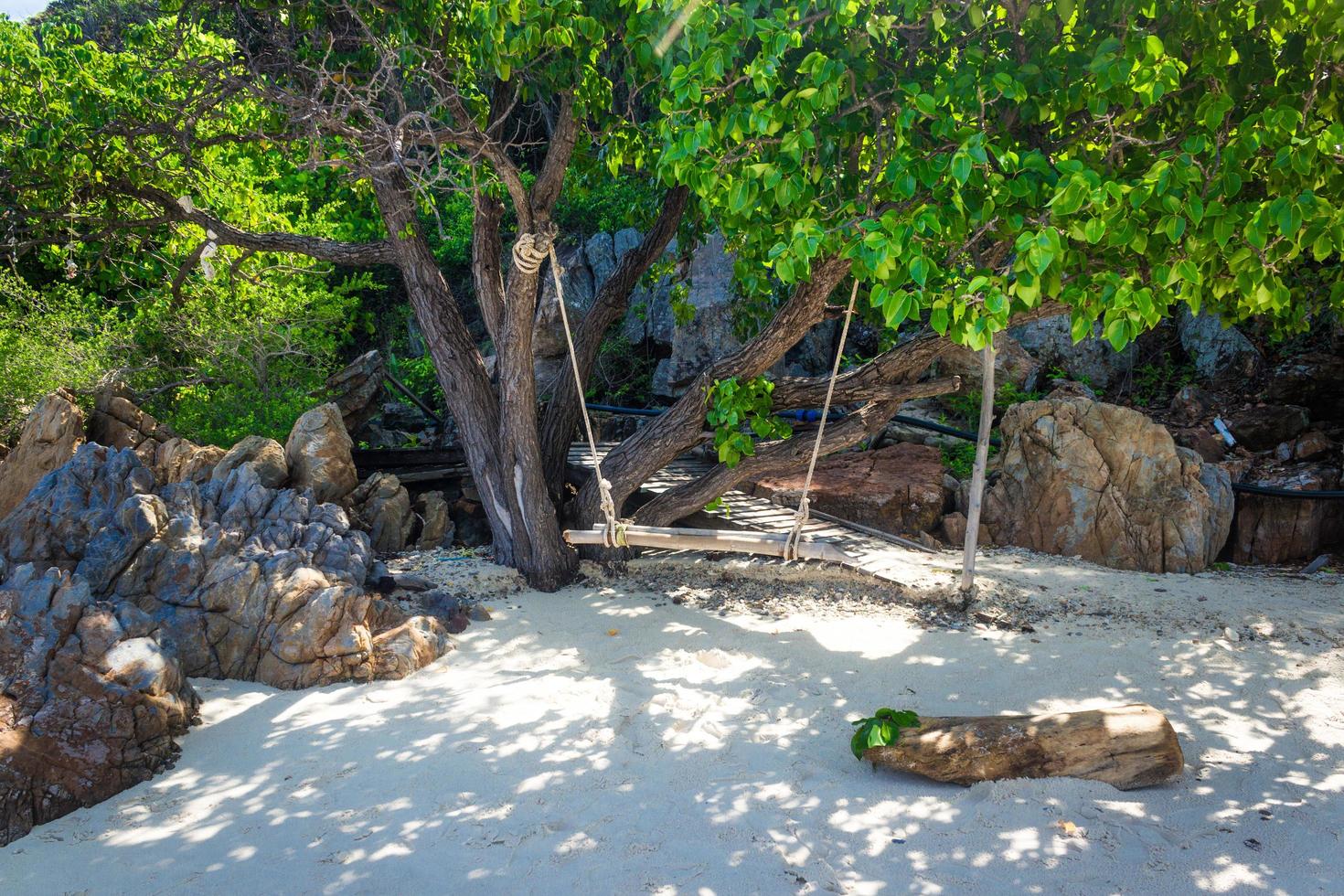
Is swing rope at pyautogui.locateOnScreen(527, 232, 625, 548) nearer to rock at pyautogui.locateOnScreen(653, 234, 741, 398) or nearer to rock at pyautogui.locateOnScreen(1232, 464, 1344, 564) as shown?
rock at pyautogui.locateOnScreen(653, 234, 741, 398)

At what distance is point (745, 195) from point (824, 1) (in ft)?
2.97

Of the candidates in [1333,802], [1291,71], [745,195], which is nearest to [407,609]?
[745,195]

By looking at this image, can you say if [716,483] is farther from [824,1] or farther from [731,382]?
[824,1]

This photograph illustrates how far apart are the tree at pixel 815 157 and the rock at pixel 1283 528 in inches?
87.1

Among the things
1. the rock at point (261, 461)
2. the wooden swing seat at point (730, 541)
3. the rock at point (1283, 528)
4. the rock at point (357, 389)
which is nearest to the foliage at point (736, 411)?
the wooden swing seat at point (730, 541)

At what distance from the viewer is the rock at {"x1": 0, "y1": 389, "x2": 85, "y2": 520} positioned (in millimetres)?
6602

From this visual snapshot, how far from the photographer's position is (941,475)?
8008 mm

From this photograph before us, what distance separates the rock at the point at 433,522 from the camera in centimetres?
749

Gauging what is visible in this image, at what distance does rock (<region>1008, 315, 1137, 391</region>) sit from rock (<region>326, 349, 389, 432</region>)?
690cm

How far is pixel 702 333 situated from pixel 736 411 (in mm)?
4968

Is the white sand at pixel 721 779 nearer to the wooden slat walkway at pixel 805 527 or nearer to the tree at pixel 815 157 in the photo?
the wooden slat walkway at pixel 805 527

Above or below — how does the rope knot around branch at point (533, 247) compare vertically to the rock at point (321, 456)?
above

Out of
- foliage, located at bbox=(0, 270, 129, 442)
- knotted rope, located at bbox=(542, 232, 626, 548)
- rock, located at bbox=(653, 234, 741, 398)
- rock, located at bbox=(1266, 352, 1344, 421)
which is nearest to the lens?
knotted rope, located at bbox=(542, 232, 626, 548)

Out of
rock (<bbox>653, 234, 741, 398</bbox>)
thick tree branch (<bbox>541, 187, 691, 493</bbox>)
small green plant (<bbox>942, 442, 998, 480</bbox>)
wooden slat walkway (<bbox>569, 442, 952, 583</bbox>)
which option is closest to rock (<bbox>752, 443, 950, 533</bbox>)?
wooden slat walkway (<bbox>569, 442, 952, 583</bbox>)
